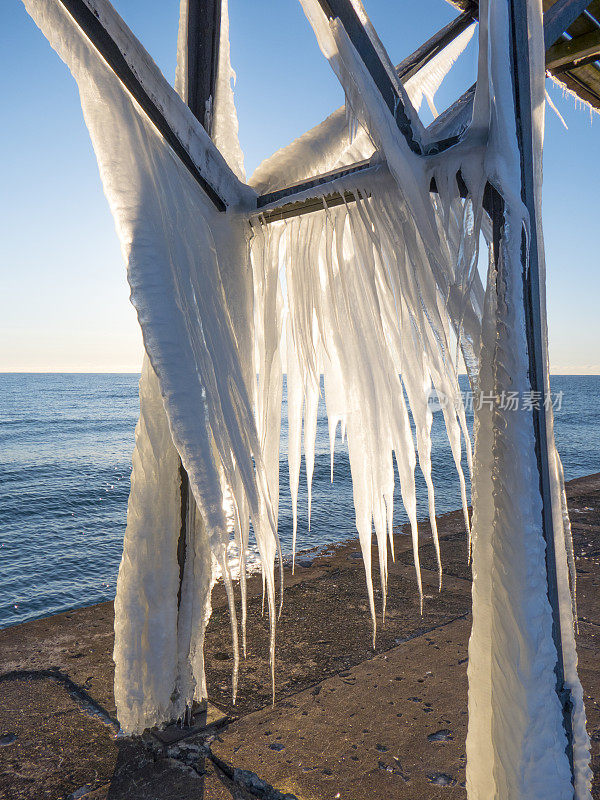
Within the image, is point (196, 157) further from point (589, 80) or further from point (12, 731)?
point (589, 80)

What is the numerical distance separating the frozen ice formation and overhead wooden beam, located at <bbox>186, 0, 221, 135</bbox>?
0.40 meters

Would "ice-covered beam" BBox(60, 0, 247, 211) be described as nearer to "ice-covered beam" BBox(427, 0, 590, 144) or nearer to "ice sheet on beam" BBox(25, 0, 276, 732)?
"ice sheet on beam" BBox(25, 0, 276, 732)

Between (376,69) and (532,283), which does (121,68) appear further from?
(532,283)

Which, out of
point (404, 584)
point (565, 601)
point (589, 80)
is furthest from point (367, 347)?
point (589, 80)

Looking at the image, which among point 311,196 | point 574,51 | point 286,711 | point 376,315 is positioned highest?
point 574,51

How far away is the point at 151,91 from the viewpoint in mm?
1543

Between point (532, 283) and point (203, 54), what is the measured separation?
61.4 inches

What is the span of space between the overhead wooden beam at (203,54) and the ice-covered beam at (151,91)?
518 millimetres

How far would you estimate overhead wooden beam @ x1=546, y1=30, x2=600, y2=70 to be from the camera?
3.04 m

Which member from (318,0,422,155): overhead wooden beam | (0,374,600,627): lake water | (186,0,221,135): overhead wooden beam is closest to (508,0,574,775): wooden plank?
(318,0,422,155): overhead wooden beam

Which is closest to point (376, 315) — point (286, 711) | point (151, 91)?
point (151, 91)

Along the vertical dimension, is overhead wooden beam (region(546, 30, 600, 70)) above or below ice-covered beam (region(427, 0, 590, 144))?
above

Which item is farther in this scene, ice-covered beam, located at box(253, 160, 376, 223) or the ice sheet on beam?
ice-covered beam, located at box(253, 160, 376, 223)

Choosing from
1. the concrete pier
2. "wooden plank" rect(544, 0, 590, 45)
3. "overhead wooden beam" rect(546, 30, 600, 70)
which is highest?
"overhead wooden beam" rect(546, 30, 600, 70)
